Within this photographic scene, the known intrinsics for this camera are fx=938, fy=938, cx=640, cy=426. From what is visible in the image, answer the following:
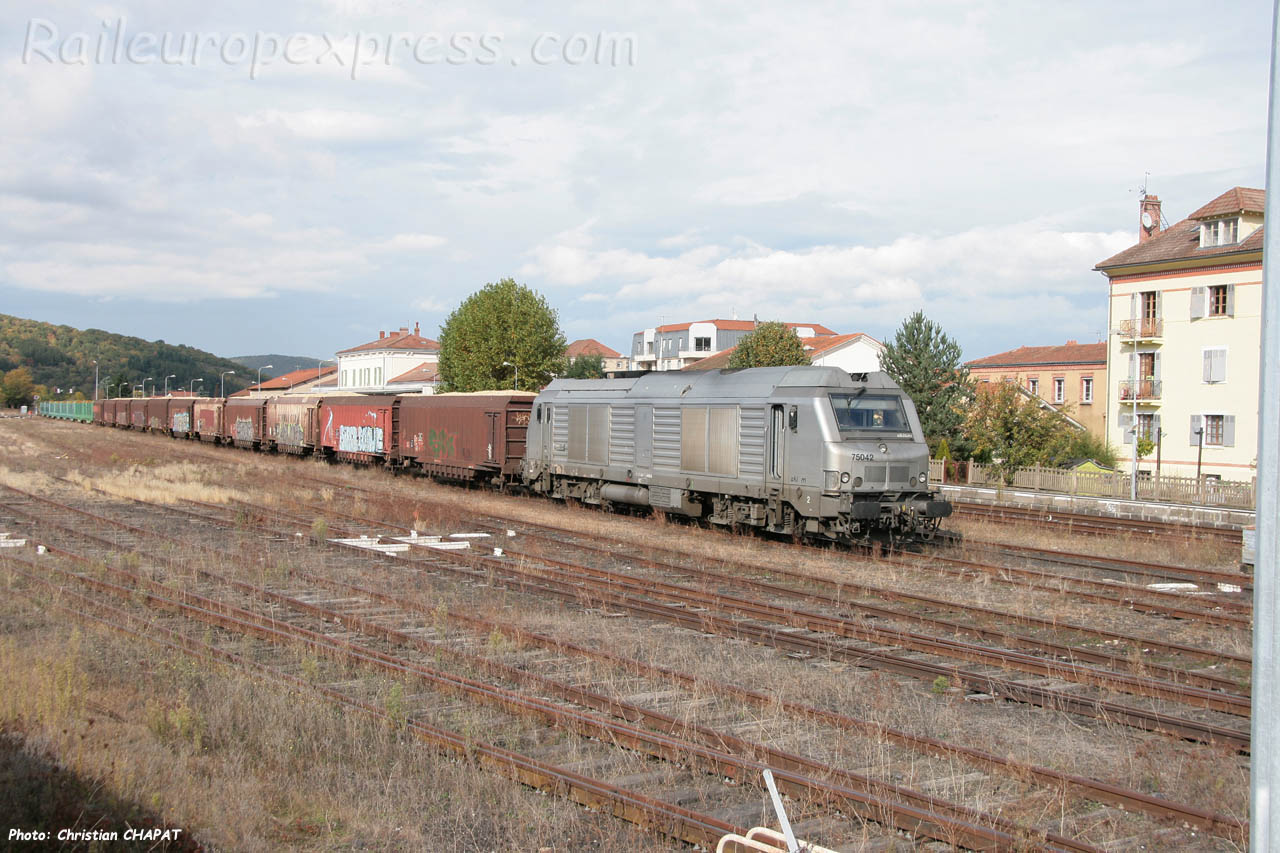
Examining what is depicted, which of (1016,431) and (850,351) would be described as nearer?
(1016,431)

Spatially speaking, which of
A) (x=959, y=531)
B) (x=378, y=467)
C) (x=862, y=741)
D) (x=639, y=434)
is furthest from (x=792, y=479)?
(x=378, y=467)

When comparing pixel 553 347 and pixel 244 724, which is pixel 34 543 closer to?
pixel 244 724

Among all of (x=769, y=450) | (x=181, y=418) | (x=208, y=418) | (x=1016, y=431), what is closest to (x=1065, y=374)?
(x=1016, y=431)

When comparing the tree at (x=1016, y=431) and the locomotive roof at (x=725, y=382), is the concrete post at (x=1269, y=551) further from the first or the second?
the tree at (x=1016, y=431)

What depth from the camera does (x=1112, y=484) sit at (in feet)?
113

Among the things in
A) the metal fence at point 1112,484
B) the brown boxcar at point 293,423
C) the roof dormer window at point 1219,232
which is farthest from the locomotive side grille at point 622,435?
the roof dormer window at point 1219,232

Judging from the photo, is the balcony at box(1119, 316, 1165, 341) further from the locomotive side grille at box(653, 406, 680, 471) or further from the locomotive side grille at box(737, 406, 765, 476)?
the locomotive side grille at box(737, 406, 765, 476)

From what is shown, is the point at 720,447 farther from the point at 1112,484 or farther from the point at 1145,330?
the point at 1145,330

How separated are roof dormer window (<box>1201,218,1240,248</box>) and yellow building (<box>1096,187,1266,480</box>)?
0.04m

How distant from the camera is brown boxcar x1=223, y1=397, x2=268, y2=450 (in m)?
49.7

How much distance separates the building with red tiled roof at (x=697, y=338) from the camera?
359ft

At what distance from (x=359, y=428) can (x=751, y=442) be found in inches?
949

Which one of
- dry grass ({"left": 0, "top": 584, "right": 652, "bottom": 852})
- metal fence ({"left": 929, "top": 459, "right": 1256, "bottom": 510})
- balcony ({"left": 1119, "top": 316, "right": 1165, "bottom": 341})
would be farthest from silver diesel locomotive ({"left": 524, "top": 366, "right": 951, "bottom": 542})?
balcony ({"left": 1119, "top": 316, "right": 1165, "bottom": 341})

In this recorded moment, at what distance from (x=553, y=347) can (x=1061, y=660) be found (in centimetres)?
6764
